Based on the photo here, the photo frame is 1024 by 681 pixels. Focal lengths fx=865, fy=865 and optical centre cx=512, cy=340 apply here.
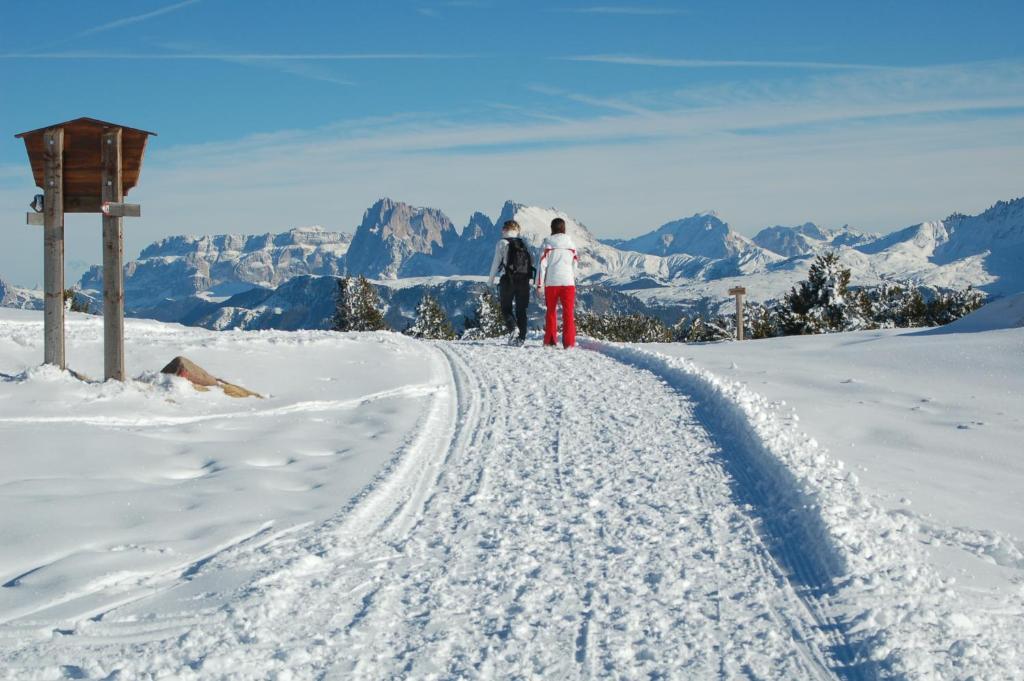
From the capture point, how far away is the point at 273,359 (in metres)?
13.1

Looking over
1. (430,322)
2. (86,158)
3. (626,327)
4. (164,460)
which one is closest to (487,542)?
(164,460)

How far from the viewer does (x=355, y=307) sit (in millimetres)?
63281

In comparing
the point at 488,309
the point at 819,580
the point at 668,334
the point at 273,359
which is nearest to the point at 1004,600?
the point at 819,580

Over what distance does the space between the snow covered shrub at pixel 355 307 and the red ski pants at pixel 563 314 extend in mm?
47897

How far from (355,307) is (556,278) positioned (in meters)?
49.5

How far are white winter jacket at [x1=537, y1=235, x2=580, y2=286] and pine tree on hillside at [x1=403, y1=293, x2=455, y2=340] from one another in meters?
53.5

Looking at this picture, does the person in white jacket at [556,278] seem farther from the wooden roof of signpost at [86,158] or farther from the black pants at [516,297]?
the wooden roof of signpost at [86,158]

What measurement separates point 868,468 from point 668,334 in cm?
8081

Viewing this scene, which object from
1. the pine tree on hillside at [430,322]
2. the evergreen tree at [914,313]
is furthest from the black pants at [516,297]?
the pine tree on hillside at [430,322]

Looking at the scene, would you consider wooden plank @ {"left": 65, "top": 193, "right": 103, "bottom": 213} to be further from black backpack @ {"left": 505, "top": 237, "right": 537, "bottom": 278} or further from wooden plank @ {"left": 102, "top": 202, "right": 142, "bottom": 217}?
black backpack @ {"left": 505, "top": 237, "right": 537, "bottom": 278}

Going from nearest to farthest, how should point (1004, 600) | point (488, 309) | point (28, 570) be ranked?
point (1004, 600) < point (28, 570) < point (488, 309)

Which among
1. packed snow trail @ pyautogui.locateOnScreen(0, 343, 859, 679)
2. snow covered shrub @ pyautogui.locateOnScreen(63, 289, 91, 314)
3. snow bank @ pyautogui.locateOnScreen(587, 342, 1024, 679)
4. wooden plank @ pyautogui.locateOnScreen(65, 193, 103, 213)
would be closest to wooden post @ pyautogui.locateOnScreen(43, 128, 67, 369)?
wooden plank @ pyautogui.locateOnScreen(65, 193, 103, 213)

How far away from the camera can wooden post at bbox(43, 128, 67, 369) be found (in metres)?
9.84

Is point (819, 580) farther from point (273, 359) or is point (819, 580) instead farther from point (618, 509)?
point (273, 359)
